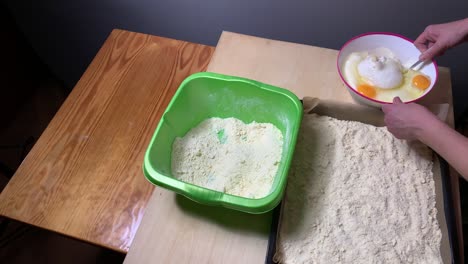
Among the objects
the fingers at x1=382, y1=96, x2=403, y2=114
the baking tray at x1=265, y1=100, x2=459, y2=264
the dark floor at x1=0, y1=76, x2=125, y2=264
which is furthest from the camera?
the dark floor at x1=0, y1=76, x2=125, y2=264

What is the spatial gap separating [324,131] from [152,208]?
459 millimetres

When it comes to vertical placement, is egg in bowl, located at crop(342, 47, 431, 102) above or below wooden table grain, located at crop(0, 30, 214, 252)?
above

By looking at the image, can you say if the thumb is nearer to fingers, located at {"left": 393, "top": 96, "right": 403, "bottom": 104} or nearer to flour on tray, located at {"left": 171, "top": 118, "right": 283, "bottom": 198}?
fingers, located at {"left": 393, "top": 96, "right": 403, "bottom": 104}

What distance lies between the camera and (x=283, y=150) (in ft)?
2.69

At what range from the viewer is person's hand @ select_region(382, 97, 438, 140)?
777mm

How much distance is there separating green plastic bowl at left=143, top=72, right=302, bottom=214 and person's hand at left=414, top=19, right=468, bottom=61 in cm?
42

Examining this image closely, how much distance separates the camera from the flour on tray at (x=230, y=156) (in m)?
0.78

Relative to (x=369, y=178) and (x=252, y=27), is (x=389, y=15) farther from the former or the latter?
(x=369, y=178)

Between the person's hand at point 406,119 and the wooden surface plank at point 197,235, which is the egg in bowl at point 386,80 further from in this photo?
the wooden surface plank at point 197,235

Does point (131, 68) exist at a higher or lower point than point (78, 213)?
higher

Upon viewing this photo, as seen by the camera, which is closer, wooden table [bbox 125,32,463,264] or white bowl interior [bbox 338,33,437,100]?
wooden table [bbox 125,32,463,264]

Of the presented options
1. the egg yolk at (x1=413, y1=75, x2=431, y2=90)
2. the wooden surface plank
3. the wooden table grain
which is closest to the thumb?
the egg yolk at (x1=413, y1=75, x2=431, y2=90)

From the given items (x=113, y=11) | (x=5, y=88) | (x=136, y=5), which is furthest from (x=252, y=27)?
(x=5, y=88)

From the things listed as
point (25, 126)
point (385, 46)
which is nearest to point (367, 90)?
point (385, 46)
